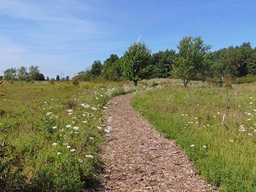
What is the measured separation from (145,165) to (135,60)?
2744 centimetres

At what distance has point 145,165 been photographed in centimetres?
535

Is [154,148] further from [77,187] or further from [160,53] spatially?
[160,53]

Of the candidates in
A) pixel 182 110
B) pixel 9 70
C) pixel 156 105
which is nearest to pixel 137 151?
pixel 182 110

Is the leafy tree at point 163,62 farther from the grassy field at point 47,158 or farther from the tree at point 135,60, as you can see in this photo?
the grassy field at point 47,158

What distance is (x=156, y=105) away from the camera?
1277 cm

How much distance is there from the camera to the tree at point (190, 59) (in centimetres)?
3738

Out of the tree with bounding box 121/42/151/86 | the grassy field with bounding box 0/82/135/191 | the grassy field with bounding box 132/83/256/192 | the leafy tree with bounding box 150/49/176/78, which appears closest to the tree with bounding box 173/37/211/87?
the tree with bounding box 121/42/151/86

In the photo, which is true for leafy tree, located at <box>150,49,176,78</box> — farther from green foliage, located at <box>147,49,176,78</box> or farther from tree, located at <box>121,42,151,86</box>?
tree, located at <box>121,42,151,86</box>

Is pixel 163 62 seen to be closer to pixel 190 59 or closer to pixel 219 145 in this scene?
pixel 190 59

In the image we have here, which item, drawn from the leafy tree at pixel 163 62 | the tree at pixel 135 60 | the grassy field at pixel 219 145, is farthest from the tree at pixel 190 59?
the leafy tree at pixel 163 62

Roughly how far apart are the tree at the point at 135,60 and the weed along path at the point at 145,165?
80.3 feet

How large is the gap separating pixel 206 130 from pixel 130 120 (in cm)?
359

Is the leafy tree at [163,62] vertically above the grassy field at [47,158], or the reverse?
the leafy tree at [163,62]

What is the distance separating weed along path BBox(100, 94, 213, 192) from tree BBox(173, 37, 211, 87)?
3130 centimetres
